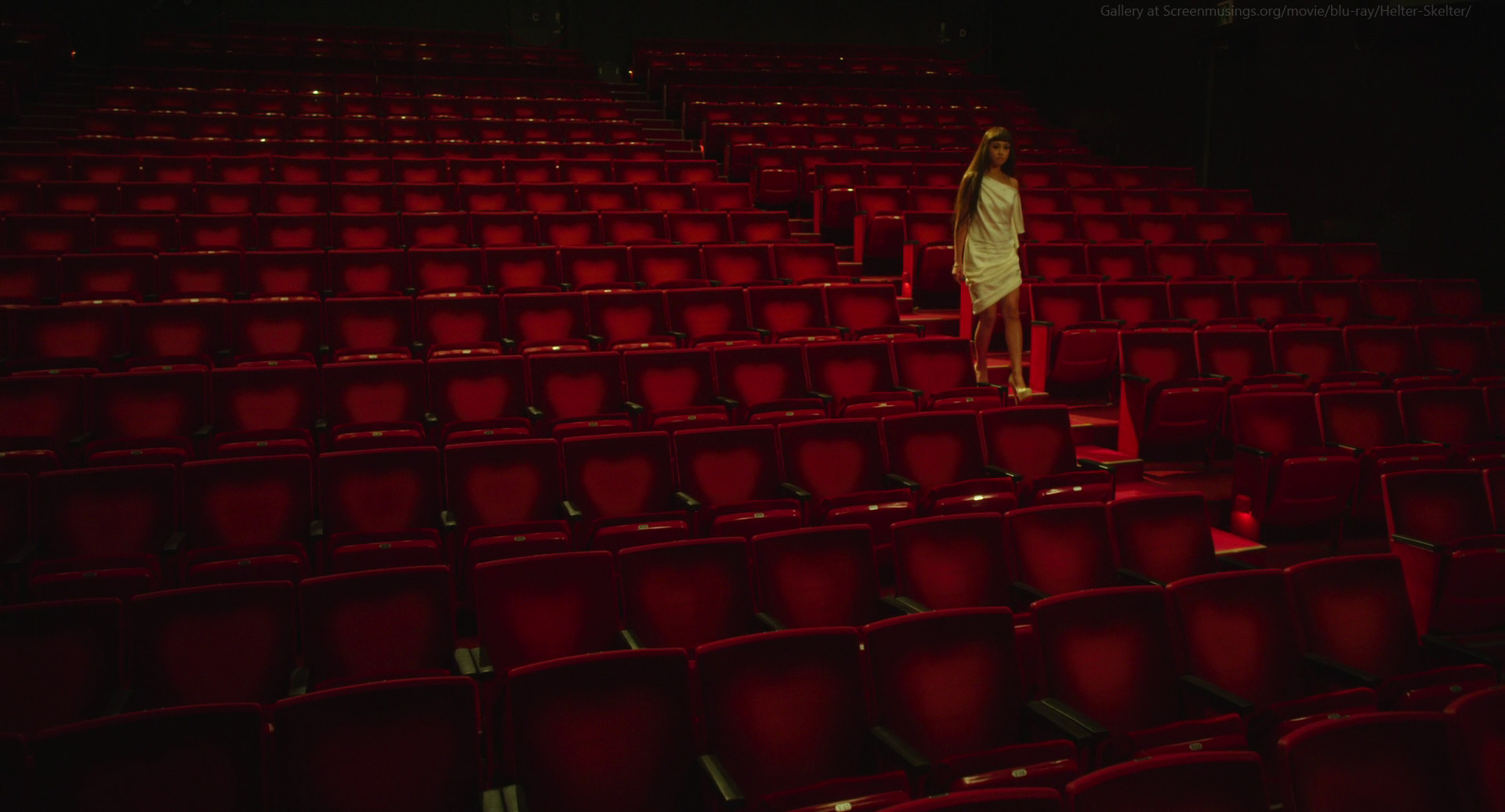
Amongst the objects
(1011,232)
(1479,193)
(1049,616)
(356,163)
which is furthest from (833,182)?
(1049,616)

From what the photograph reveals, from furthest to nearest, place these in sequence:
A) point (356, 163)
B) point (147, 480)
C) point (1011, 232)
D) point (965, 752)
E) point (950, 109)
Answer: point (950, 109)
point (356, 163)
point (1011, 232)
point (147, 480)
point (965, 752)

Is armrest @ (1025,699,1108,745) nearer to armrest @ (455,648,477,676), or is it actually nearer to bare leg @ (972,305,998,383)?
armrest @ (455,648,477,676)

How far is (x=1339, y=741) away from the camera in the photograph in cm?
64

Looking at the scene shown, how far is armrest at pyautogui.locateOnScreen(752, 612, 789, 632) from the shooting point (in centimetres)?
88

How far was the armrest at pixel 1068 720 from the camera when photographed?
0.74 metres

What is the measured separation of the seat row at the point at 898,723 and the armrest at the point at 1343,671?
0.7 inches

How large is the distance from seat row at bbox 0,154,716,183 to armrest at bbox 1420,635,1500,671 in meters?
1.84

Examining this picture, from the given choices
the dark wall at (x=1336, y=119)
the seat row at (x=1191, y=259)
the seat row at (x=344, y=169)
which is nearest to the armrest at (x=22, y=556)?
the seat row at (x=344, y=169)

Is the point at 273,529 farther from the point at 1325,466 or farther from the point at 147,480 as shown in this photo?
the point at 1325,466

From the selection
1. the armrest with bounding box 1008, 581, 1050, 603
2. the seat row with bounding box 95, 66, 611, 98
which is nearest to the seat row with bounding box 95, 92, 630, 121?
the seat row with bounding box 95, 66, 611, 98

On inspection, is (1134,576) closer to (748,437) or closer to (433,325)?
(748,437)

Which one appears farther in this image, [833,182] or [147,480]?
[833,182]

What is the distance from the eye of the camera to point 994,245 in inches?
67.2

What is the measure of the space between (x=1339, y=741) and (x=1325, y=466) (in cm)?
82
